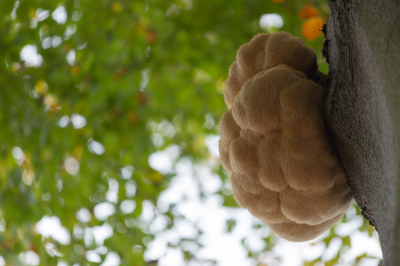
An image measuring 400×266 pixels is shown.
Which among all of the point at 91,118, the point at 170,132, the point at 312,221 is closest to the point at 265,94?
the point at 312,221

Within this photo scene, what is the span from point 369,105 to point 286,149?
5.4 inches

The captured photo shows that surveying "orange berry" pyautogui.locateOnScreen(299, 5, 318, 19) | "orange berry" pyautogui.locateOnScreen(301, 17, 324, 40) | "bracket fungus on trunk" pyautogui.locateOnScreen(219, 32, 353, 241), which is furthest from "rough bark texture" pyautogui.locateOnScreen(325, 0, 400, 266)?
"orange berry" pyautogui.locateOnScreen(299, 5, 318, 19)

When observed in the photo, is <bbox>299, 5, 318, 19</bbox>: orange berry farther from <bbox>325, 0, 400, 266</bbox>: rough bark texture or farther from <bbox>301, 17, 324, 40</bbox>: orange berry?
<bbox>325, 0, 400, 266</bbox>: rough bark texture

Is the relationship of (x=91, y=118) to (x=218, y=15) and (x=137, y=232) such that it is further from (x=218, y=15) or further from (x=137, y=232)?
(x=218, y=15)

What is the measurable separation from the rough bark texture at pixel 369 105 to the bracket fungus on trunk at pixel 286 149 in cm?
3

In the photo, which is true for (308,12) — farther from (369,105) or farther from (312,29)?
(369,105)

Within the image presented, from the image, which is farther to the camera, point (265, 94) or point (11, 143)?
point (11, 143)

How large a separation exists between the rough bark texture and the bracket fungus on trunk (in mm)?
30

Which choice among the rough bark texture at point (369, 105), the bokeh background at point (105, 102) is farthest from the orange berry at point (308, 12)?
the rough bark texture at point (369, 105)

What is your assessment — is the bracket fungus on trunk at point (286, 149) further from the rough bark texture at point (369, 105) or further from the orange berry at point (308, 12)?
the orange berry at point (308, 12)

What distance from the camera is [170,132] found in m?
3.00

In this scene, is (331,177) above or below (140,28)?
above

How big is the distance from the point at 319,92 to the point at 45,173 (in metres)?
1.78

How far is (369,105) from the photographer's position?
48cm
